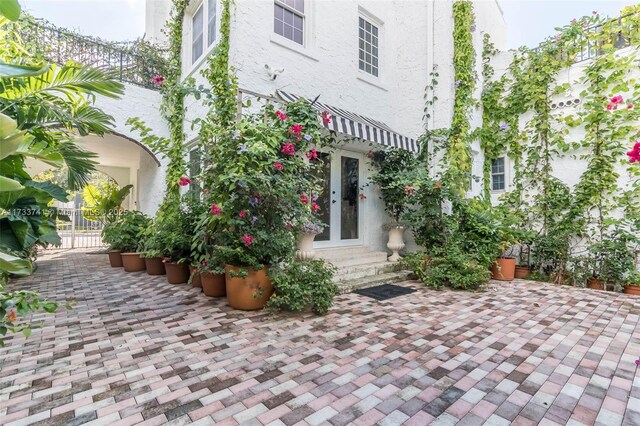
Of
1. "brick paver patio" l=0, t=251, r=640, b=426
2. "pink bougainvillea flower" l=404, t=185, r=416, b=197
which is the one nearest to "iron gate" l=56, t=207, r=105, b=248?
"brick paver patio" l=0, t=251, r=640, b=426

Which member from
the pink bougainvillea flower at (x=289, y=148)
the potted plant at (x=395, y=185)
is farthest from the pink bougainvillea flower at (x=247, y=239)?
the potted plant at (x=395, y=185)

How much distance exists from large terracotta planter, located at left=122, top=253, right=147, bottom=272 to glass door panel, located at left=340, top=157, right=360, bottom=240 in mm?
6069

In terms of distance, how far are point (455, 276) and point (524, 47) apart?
27.0 ft

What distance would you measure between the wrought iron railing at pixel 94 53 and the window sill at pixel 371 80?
6.88 meters

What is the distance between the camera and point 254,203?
18.0 ft

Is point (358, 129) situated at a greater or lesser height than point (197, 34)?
lesser

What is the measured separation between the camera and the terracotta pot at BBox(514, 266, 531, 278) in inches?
370

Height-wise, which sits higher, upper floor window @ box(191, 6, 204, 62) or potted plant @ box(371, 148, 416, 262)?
upper floor window @ box(191, 6, 204, 62)

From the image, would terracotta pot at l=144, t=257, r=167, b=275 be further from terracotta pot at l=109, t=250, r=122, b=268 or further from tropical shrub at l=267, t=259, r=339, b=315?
tropical shrub at l=267, t=259, r=339, b=315

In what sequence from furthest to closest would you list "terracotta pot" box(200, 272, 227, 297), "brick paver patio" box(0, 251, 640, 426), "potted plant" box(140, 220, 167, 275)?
"potted plant" box(140, 220, 167, 275) → "terracotta pot" box(200, 272, 227, 297) → "brick paver patio" box(0, 251, 640, 426)

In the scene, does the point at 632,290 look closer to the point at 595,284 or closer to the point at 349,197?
the point at 595,284

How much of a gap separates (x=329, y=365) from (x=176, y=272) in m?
5.36

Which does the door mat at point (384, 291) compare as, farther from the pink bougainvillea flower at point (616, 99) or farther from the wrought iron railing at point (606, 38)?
the wrought iron railing at point (606, 38)

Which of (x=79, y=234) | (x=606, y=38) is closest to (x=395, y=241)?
(x=606, y=38)
